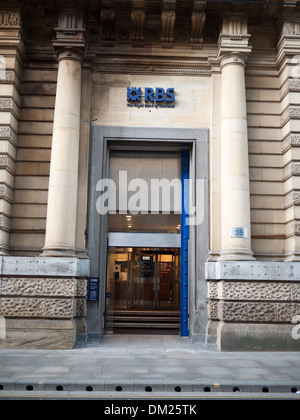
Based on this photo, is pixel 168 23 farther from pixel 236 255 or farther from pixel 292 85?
pixel 236 255

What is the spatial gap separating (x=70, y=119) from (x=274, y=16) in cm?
728

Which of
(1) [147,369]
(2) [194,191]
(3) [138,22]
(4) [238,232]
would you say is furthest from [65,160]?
(1) [147,369]

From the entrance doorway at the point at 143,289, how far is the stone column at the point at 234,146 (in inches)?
97.3

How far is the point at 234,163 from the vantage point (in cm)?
1205

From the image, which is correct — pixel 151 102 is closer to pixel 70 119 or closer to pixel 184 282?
pixel 70 119

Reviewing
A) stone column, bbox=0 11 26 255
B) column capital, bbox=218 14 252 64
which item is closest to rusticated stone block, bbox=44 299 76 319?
stone column, bbox=0 11 26 255

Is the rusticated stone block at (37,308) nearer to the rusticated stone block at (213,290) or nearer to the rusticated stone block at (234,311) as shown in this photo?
the rusticated stone block at (213,290)

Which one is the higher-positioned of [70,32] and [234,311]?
[70,32]

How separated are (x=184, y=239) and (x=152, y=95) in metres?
4.75

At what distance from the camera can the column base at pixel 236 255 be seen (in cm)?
1152

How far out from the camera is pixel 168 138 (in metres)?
13.0

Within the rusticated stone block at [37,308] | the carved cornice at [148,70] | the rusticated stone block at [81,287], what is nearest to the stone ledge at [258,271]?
the rusticated stone block at [81,287]
